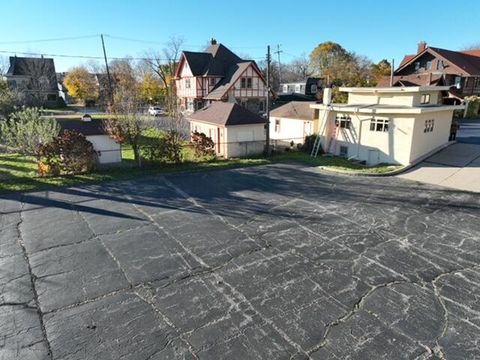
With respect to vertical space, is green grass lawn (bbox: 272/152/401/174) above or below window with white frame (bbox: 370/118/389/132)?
below

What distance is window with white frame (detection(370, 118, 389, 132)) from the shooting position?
61.8ft

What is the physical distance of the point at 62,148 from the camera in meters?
15.9

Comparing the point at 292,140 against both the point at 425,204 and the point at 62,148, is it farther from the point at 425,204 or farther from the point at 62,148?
the point at 62,148

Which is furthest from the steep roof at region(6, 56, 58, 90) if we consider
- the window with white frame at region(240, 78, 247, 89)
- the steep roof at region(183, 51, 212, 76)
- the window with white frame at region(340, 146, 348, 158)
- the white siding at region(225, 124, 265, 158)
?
the window with white frame at region(340, 146, 348, 158)

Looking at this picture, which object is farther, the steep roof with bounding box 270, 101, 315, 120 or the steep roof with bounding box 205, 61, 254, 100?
the steep roof with bounding box 205, 61, 254, 100

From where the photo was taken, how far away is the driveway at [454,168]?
15.6 meters

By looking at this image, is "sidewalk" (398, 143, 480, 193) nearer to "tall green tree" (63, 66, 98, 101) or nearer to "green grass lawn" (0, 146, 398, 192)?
"green grass lawn" (0, 146, 398, 192)

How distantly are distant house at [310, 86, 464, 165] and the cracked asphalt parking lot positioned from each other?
5.90 m

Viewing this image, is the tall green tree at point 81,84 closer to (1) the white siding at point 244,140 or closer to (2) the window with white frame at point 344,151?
(1) the white siding at point 244,140

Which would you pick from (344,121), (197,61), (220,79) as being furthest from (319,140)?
(197,61)

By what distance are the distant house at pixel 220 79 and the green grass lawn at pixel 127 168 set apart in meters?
17.5

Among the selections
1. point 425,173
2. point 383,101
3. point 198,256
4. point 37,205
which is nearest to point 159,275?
point 198,256

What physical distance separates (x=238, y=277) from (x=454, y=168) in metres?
15.8

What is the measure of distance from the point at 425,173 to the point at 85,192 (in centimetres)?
1699
